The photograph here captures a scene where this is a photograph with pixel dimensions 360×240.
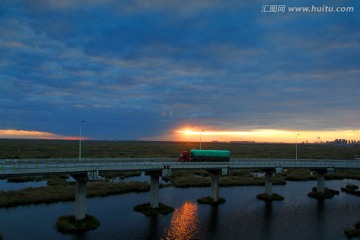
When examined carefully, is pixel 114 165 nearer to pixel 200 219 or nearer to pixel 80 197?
pixel 80 197

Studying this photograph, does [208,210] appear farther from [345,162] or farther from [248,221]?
[345,162]

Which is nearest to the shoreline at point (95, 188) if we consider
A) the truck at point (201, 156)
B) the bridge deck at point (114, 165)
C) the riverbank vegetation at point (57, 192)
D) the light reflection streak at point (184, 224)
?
the riverbank vegetation at point (57, 192)

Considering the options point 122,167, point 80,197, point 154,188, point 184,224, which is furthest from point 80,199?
point 184,224

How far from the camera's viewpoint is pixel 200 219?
55.6 meters

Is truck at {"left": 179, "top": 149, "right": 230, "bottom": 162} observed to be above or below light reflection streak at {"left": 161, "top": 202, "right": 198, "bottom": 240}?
above


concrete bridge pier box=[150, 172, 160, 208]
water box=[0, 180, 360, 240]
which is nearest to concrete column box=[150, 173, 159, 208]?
concrete bridge pier box=[150, 172, 160, 208]

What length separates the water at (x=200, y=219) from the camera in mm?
47312

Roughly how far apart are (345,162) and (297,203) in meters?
21.4

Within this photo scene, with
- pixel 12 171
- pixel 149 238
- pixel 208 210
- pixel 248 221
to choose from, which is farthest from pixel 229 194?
pixel 12 171

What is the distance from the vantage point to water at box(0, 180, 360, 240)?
47312 mm

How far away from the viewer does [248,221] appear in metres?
55.1

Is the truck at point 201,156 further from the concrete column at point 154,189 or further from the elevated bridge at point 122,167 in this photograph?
the concrete column at point 154,189

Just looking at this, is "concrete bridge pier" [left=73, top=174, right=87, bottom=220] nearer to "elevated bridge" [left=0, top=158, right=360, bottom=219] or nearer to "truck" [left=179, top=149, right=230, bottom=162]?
"elevated bridge" [left=0, top=158, right=360, bottom=219]

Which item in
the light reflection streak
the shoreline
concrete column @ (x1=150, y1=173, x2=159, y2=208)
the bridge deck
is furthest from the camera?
the shoreline
